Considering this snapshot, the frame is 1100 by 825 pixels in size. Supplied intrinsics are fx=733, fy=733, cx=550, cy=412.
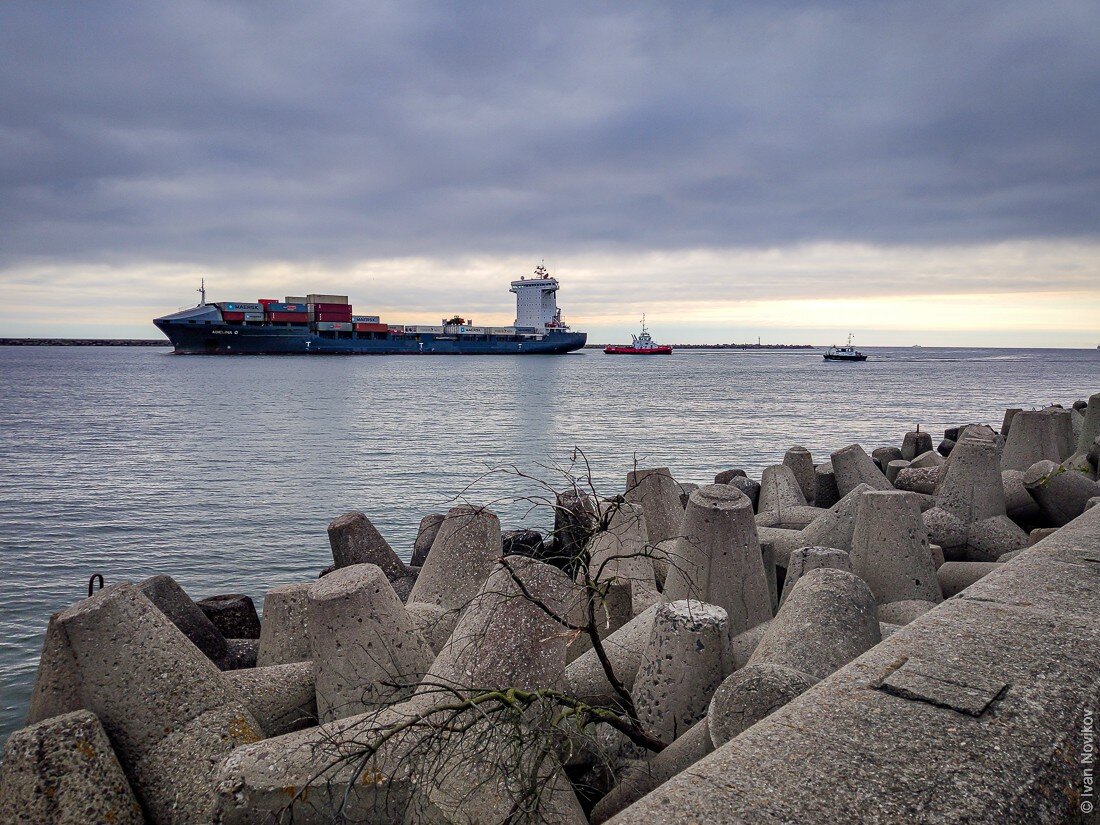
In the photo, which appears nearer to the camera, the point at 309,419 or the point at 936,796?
the point at 936,796

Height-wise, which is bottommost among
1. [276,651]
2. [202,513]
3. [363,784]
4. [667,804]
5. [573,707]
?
[202,513]

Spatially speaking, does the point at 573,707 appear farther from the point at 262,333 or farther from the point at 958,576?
the point at 262,333

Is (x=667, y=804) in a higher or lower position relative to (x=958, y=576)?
higher

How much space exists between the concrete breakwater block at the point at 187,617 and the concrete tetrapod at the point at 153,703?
1854mm

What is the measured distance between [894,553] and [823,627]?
2.22m

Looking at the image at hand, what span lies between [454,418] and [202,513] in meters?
18.2

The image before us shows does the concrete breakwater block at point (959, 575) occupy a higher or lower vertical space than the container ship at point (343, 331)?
lower

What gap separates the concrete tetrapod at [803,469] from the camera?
10.2m

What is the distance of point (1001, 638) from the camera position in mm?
2418

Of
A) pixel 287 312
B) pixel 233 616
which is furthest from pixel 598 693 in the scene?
pixel 287 312

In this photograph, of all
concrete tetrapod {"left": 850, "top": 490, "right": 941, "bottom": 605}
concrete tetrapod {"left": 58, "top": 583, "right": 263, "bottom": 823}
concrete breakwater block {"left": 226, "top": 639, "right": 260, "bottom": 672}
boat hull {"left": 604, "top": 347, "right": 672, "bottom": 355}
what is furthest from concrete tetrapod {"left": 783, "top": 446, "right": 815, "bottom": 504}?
boat hull {"left": 604, "top": 347, "right": 672, "bottom": 355}

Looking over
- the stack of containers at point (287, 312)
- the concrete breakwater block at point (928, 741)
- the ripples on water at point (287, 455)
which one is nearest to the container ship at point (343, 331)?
the stack of containers at point (287, 312)

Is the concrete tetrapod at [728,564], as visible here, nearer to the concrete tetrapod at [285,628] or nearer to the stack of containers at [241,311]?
the concrete tetrapod at [285,628]

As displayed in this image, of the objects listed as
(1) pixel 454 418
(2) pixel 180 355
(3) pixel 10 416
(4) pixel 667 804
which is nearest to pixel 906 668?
(4) pixel 667 804
